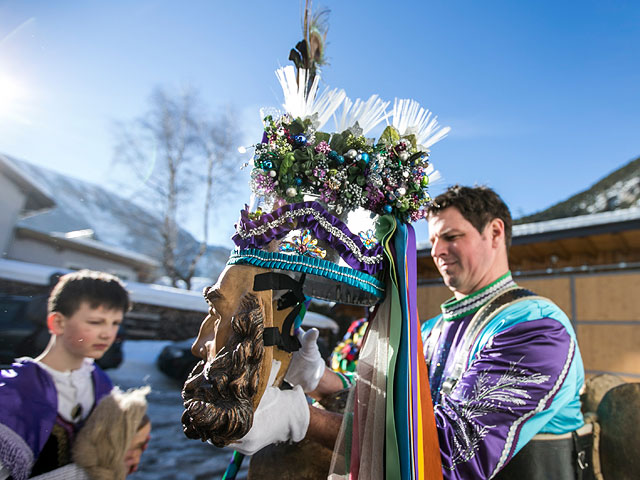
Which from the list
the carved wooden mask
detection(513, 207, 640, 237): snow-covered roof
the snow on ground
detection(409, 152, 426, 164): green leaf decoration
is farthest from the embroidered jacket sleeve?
detection(513, 207, 640, 237): snow-covered roof

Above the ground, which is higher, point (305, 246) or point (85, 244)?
point (85, 244)

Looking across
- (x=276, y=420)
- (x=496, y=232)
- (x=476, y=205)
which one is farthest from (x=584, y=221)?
(x=276, y=420)

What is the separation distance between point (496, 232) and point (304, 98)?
4.21 feet

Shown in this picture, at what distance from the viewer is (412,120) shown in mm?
1279

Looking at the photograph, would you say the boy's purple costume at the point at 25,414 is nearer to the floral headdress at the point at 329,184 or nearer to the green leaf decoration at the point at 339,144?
the floral headdress at the point at 329,184

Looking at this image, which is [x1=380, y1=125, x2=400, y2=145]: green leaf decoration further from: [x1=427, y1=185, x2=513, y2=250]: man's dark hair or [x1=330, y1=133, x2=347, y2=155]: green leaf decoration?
[x1=427, y1=185, x2=513, y2=250]: man's dark hair

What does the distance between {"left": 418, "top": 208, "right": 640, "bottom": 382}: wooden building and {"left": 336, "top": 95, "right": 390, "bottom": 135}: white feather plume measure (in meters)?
4.98

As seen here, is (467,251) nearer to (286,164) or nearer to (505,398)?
(505,398)

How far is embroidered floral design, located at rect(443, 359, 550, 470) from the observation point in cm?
119

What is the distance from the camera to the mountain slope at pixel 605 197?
38750 mm

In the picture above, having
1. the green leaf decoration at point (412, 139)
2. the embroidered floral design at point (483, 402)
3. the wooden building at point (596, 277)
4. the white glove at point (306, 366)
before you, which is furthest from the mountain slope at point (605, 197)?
the white glove at point (306, 366)

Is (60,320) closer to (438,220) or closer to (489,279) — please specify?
(438,220)

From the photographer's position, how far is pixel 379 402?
1.13 m

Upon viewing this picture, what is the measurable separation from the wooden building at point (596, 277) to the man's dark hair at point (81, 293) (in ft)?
17.2
